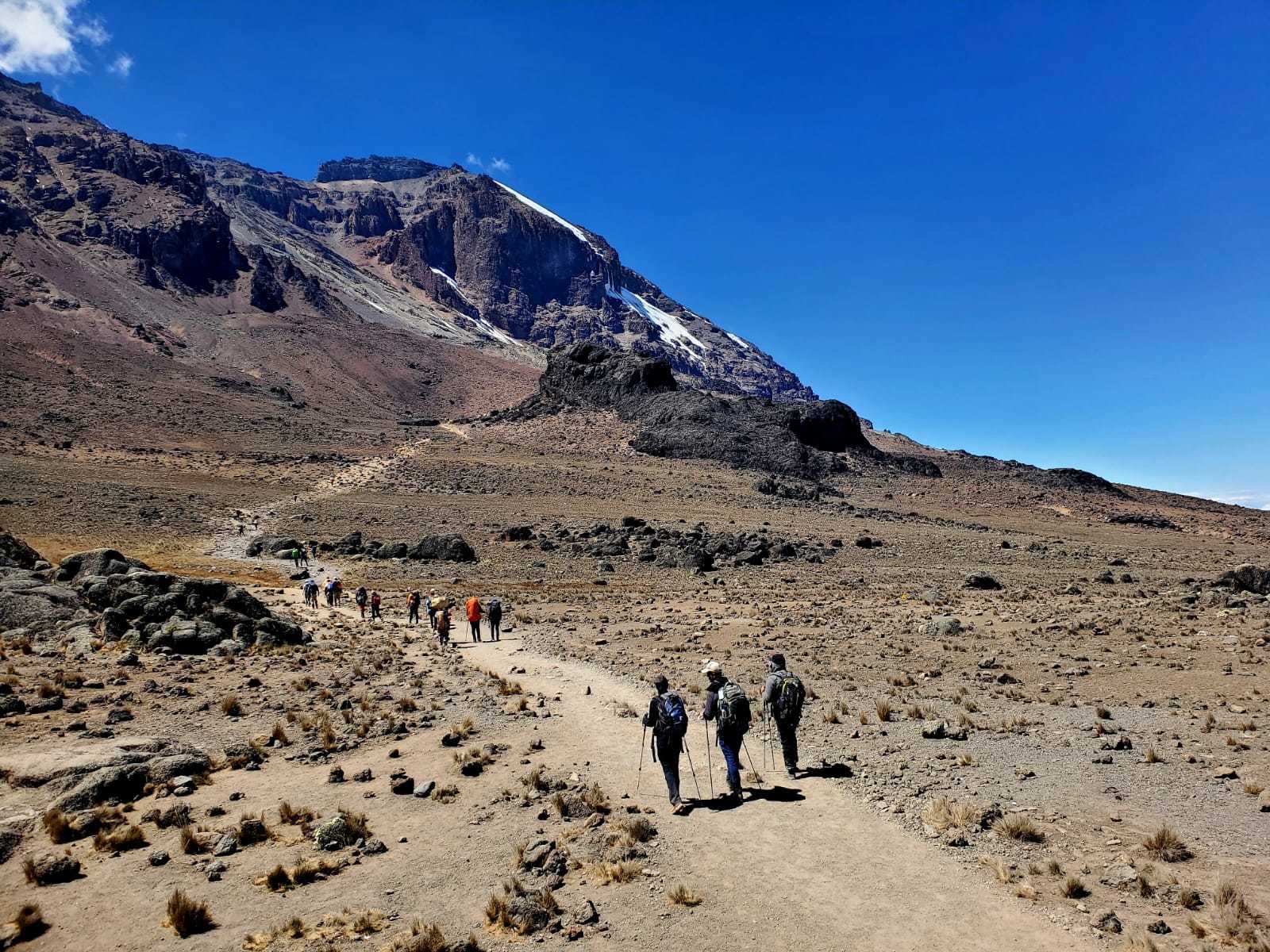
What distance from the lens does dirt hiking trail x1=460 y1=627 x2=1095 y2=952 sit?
6.25m

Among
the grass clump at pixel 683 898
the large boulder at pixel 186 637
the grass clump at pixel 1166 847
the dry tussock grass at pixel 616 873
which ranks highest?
the grass clump at pixel 1166 847

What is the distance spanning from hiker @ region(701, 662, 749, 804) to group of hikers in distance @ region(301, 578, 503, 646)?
13566 millimetres

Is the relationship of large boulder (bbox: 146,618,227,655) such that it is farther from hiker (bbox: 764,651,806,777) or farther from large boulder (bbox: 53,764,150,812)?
hiker (bbox: 764,651,806,777)

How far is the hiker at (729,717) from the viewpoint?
29.5 feet

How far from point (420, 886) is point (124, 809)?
4704mm

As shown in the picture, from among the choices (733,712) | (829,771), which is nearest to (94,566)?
(733,712)

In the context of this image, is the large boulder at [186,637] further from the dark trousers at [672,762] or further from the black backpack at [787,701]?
the black backpack at [787,701]

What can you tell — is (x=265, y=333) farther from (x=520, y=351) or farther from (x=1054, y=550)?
(x=1054, y=550)

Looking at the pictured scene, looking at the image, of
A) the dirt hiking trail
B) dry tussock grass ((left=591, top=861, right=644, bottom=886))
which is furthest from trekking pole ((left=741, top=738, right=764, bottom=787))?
dry tussock grass ((left=591, top=861, right=644, bottom=886))

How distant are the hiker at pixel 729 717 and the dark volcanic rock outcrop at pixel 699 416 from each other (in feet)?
234

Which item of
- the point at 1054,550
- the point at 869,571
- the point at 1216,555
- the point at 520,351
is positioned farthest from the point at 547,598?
the point at 520,351

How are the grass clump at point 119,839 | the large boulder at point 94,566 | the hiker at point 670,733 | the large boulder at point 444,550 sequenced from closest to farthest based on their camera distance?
1. the grass clump at point 119,839
2. the hiker at point 670,733
3. the large boulder at point 94,566
4. the large boulder at point 444,550

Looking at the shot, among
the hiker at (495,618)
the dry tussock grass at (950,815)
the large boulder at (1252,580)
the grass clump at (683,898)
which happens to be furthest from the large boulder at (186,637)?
the large boulder at (1252,580)

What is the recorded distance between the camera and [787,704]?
9875 millimetres
